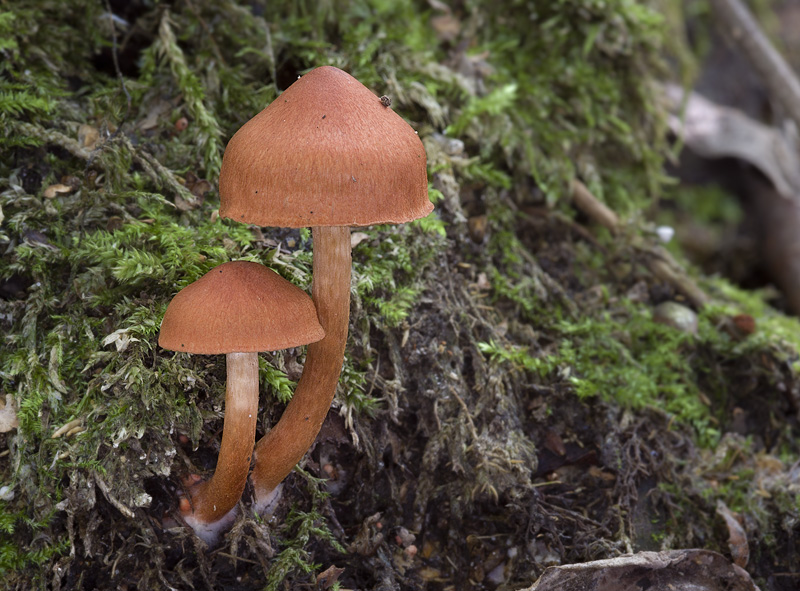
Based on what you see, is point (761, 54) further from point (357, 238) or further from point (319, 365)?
point (319, 365)

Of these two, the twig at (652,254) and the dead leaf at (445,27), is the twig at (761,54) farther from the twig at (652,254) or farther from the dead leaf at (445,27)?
the dead leaf at (445,27)

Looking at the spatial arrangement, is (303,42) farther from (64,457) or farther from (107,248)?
(64,457)

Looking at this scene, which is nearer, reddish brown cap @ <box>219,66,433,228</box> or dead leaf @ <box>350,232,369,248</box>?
reddish brown cap @ <box>219,66,433,228</box>

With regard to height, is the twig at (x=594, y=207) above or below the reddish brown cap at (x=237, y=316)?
below

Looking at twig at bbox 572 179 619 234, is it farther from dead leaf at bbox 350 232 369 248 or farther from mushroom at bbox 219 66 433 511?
mushroom at bbox 219 66 433 511

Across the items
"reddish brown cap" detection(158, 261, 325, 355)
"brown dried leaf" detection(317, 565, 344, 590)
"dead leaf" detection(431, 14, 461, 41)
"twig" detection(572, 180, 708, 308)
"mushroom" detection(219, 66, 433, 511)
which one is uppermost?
"mushroom" detection(219, 66, 433, 511)

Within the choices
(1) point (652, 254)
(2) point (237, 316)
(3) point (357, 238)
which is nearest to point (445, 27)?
(3) point (357, 238)

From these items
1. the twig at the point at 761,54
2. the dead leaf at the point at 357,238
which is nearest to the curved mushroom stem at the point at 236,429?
the dead leaf at the point at 357,238

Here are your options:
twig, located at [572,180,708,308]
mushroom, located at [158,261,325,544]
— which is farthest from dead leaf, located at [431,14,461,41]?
mushroom, located at [158,261,325,544]
